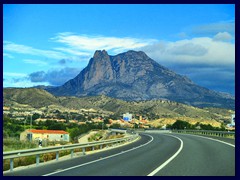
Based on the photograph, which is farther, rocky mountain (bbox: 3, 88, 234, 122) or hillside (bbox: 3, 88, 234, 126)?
hillside (bbox: 3, 88, 234, 126)

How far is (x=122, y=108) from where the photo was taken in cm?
17038

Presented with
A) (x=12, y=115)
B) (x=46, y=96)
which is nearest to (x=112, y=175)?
(x=12, y=115)

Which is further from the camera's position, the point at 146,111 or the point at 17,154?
the point at 146,111

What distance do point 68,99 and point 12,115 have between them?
60.7 m

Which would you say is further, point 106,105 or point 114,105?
point 106,105

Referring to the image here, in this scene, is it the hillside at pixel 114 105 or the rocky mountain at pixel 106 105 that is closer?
the rocky mountain at pixel 106 105

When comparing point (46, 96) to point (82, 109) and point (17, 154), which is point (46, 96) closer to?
point (82, 109)
